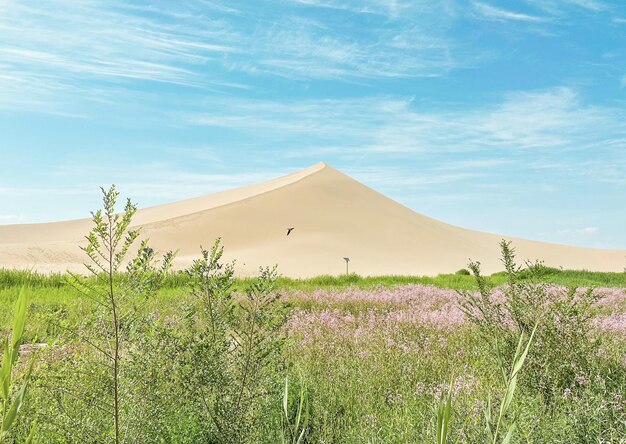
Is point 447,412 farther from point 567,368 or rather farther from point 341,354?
point 341,354

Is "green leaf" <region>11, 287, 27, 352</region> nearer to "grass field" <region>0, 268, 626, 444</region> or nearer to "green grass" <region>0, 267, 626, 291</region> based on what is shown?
"grass field" <region>0, 268, 626, 444</region>

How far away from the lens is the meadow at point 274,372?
2.37 meters

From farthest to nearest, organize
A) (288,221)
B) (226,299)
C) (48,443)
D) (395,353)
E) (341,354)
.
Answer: (288,221)
(341,354)
(395,353)
(48,443)
(226,299)

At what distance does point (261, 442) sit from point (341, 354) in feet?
9.21

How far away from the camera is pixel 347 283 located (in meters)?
17.1

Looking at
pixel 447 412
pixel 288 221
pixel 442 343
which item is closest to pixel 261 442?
pixel 447 412

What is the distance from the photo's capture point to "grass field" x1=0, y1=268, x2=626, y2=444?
2.84 metres

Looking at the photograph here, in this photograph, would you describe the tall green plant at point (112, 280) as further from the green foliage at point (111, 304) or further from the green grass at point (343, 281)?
the green grass at point (343, 281)

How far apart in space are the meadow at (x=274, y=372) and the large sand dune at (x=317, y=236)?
110ft

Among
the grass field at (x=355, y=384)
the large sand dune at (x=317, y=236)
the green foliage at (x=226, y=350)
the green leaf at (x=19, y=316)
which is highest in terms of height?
the large sand dune at (x=317, y=236)

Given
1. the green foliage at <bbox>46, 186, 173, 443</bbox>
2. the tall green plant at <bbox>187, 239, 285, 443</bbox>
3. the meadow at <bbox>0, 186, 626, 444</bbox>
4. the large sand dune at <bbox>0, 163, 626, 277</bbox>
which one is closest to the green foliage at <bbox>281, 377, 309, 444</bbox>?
the meadow at <bbox>0, 186, 626, 444</bbox>

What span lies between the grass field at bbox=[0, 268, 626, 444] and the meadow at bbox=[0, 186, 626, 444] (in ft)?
0.06

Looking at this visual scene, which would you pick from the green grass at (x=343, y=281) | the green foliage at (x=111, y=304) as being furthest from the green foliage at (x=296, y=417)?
the green grass at (x=343, y=281)

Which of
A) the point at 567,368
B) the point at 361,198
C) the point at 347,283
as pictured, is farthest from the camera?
the point at 361,198
